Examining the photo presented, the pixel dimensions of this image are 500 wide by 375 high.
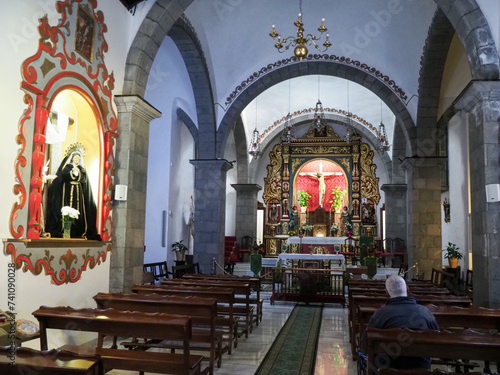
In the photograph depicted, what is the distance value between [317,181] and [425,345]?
1806cm

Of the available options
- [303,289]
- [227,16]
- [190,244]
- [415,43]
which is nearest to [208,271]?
[303,289]

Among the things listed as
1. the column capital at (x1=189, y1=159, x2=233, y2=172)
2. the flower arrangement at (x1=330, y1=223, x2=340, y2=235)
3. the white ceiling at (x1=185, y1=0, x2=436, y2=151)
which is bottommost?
the flower arrangement at (x1=330, y1=223, x2=340, y2=235)

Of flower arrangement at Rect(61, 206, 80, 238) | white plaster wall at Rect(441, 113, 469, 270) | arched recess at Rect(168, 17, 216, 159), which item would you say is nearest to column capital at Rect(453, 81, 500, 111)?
flower arrangement at Rect(61, 206, 80, 238)

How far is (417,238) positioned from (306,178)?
10.3 metres

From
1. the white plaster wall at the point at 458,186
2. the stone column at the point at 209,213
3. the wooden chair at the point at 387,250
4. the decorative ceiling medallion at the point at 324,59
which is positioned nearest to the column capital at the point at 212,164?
the stone column at the point at 209,213

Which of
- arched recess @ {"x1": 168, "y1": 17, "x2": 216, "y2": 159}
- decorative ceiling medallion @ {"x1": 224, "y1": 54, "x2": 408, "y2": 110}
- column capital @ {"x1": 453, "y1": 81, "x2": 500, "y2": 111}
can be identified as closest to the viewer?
column capital @ {"x1": 453, "y1": 81, "x2": 500, "y2": 111}

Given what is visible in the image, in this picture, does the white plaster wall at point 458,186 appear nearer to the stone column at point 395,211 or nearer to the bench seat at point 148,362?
the stone column at point 395,211

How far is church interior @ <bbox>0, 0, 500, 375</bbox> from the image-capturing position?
15.3 feet

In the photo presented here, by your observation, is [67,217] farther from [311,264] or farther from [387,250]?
[387,250]

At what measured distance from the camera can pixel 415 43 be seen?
10.4m

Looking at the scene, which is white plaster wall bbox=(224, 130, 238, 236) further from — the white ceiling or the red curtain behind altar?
the white ceiling

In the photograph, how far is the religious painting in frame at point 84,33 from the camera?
5648 mm

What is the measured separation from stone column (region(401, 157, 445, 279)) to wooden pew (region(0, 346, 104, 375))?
986 cm

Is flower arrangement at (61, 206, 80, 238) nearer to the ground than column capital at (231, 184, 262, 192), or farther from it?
nearer to the ground
